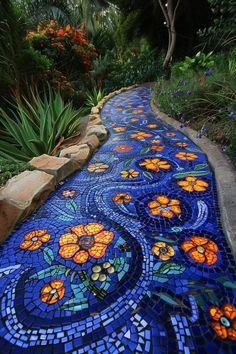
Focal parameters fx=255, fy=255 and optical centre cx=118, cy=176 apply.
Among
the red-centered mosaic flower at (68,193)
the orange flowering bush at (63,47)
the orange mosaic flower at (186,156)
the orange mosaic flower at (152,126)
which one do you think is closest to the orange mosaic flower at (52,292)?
the red-centered mosaic flower at (68,193)

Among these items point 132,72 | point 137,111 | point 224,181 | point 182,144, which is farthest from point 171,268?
point 132,72

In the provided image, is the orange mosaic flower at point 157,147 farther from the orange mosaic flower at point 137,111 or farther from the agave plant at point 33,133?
the orange mosaic flower at point 137,111

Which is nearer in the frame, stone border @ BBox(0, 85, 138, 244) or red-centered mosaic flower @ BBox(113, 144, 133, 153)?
stone border @ BBox(0, 85, 138, 244)

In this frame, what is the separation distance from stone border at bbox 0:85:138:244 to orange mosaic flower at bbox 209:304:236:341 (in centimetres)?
135

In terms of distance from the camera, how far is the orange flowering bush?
6.33 metres

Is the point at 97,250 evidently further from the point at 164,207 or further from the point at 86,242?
the point at 164,207

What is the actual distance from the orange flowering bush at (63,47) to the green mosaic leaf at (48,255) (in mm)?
5646

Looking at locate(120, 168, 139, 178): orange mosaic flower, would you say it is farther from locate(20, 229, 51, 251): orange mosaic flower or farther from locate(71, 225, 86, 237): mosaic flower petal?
locate(20, 229, 51, 251): orange mosaic flower

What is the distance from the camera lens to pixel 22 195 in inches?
78.1

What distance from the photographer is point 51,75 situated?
5.50 meters

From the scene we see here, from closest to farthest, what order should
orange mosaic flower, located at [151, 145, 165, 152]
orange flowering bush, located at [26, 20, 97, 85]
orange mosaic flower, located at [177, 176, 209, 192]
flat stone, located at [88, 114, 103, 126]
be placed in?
orange mosaic flower, located at [177, 176, 209, 192], orange mosaic flower, located at [151, 145, 165, 152], flat stone, located at [88, 114, 103, 126], orange flowering bush, located at [26, 20, 97, 85]

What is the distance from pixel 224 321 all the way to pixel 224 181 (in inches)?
47.0

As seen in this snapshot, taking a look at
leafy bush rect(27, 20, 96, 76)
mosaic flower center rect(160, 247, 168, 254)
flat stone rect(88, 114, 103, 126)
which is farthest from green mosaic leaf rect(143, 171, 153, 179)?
leafy bush rect(27, 20, 96, 76)

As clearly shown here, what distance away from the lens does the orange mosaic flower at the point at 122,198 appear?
203cm
